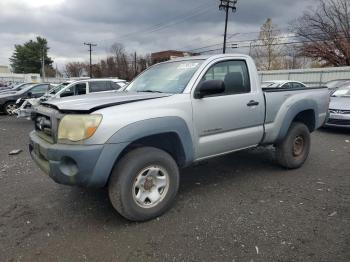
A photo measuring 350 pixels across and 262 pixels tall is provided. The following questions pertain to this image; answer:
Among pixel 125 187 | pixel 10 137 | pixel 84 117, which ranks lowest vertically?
pixel 10 137

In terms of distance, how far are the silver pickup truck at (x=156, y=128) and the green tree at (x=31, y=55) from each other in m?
90.5

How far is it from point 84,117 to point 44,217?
1453 mm

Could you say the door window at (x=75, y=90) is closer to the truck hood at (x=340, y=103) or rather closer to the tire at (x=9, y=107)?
the tire at (x=9, y=107)

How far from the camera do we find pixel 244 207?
4031 mm

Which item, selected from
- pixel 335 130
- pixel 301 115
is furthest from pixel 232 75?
pixel 335 130

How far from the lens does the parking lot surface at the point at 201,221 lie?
3.06 m

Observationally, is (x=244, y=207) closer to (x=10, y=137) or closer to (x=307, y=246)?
(x=307, y=246)

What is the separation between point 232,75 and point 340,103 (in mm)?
6090

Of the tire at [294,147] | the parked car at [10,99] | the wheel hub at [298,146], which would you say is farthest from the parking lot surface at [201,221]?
the parked car at [10,99]

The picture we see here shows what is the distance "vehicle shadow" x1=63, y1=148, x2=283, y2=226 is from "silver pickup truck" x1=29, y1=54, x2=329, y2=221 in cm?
53

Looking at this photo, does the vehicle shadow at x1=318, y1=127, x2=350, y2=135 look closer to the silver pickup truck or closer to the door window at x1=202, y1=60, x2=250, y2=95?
the silver pickup truck

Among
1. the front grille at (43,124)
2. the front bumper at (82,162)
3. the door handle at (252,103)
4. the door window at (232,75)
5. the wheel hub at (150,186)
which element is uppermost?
the door window at (232,75)

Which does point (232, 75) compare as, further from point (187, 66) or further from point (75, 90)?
point (75, 90)

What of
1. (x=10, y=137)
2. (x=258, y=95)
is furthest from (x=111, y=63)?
(x=258, y=95)
